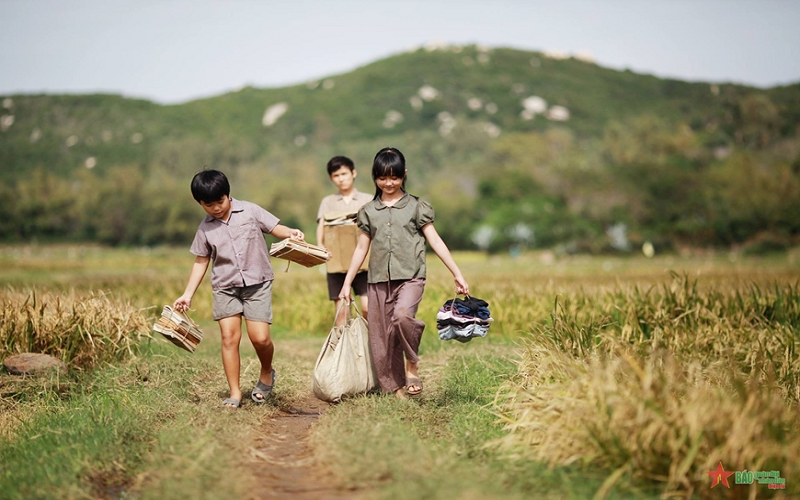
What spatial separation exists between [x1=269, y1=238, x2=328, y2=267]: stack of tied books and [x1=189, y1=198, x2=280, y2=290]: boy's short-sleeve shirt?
108mm

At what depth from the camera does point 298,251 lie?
536cm

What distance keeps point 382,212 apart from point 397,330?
0.91m

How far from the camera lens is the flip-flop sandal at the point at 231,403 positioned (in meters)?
5.23

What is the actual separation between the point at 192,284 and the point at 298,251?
0.83m

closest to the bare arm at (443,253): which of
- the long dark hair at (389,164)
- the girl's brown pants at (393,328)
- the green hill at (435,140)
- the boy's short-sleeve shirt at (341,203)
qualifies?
the girl's brown pants at (393,328)

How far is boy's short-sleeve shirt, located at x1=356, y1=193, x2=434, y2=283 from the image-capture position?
209 inches

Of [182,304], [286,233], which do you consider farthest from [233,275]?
[286,233]

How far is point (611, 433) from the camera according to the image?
3648 mm

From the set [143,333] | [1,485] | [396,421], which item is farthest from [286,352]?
[1,485]

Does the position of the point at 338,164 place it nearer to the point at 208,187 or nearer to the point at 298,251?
the point at 298,251

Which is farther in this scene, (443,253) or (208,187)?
(443,253)

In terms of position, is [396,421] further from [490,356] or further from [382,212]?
[490,356]

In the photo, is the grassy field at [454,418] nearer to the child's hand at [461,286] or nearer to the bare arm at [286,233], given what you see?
the child's hand at [461,286]

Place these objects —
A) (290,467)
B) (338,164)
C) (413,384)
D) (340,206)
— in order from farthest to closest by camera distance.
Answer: (340,206), (338,164), (413,384), (290,467)
